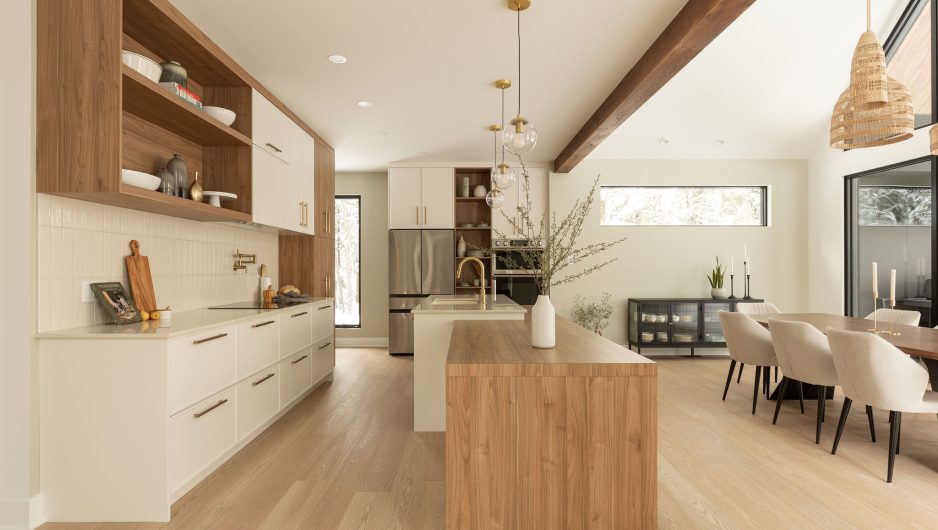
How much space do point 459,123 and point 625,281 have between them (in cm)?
302

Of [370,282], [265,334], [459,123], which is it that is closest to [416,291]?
[370,282]

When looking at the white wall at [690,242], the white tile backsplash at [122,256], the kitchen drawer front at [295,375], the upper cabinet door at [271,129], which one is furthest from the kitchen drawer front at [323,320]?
the white wall at [690,242]

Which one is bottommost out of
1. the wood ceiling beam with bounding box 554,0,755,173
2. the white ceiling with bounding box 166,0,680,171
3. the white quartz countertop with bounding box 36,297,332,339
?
the white quartz countertop with bounding box 36,297,332,339

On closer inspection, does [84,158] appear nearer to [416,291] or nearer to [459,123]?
[459,123]

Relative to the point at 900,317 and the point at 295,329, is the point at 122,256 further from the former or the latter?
the point at 900,317

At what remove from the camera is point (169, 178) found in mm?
2703

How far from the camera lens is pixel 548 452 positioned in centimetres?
172

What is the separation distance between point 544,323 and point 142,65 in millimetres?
2243

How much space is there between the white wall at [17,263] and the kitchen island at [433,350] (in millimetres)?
1954

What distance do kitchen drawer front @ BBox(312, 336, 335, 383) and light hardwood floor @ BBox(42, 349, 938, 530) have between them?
0.41 meters

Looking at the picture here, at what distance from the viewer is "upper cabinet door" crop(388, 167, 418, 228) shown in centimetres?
630

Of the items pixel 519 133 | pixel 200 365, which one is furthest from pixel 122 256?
pixel 519 133

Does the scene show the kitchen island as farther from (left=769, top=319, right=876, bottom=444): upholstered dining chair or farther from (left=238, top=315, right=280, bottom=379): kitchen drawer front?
(left=769, top=319, right=876, bottom=444): upholstered dining chair

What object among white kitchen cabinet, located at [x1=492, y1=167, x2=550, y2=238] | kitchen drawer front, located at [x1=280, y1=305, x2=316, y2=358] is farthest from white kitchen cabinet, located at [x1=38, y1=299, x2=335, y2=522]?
white kitchen cabinet, located at [x1=492, y1=167, x2=550, y2=238]
